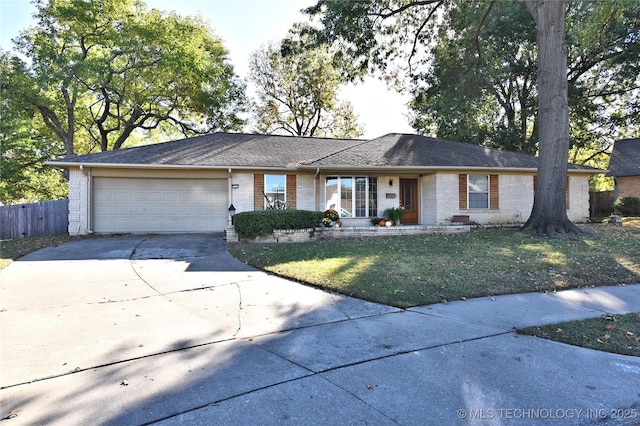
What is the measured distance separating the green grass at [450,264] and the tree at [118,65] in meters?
14.7

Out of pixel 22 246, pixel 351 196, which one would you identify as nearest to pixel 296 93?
pixel 351 196

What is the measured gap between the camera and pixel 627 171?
19.6 meters

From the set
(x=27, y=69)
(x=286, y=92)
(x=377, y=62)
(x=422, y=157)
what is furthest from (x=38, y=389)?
(x=286, y=92)

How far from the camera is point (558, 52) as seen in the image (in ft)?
36.3

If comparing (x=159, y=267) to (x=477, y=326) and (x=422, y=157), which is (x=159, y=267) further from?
(x=422, y=157)

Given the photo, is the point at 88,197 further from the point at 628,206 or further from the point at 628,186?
the point at 628,186

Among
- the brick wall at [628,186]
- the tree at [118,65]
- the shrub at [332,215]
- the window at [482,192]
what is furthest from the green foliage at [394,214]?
the brick wall at [628,186]

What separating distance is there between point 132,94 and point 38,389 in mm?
22303

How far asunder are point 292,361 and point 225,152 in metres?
12.8

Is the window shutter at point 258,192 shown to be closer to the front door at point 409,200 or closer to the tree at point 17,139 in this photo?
the front door at point 409,200

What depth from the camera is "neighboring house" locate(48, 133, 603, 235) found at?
13211 millimetres

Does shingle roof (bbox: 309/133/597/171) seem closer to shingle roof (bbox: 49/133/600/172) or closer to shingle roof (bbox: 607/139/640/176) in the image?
shingle roof (bbox: 49/133/600/172)

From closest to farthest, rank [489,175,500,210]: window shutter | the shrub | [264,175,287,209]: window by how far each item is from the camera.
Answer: the shrub, [264,175,287,209]: window, [489,175,500,210]: window shutter

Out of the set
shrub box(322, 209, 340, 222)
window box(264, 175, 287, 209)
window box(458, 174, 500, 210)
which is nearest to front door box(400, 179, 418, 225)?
window box(458, 174, 500, 210)
